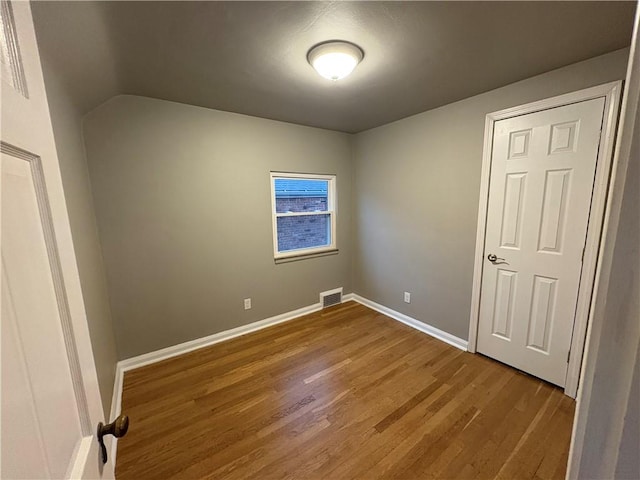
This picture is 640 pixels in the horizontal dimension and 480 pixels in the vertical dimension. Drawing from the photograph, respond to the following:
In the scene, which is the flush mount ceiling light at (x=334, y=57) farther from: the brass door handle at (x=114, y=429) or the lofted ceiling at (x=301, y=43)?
the brass door handle at (x=114, y=429)

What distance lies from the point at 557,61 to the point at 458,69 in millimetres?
620

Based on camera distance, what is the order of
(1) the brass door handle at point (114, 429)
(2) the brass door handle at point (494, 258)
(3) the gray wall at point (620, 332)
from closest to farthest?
(3) the gray wall at point (620, 332), (1) the brass door handle at point (114, 429), (2) the brass door handle at point (494, 258)

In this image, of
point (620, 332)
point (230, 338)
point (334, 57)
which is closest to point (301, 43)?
point (334, 57)

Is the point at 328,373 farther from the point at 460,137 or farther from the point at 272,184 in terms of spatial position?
the point at 460,137

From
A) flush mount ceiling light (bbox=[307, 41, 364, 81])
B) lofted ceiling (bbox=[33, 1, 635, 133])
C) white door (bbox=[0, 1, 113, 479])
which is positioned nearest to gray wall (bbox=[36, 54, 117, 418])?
lofted ceiling (bbox=[33, 1, 635, 133])

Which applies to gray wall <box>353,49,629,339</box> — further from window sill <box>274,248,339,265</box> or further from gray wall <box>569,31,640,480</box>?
gray wall <box>569,31,640,480</box>

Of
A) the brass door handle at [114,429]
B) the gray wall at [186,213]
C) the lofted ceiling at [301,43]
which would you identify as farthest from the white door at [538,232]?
the brass door handle at [114,429]

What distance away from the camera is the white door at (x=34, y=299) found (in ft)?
1.34

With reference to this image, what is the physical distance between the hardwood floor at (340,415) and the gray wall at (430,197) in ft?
2.17

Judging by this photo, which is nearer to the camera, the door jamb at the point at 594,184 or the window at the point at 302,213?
the door jamb at the point at 594,184

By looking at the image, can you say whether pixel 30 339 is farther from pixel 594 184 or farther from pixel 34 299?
pixel 594 184

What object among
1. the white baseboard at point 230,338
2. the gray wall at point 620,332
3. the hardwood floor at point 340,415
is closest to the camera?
the gray wall at point 620,332

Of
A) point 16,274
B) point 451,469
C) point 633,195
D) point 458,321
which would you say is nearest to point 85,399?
point 16,274

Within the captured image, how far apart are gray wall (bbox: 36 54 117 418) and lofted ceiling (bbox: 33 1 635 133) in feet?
0.48
